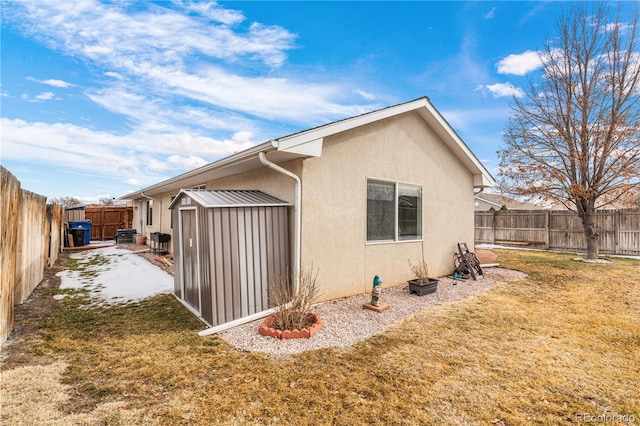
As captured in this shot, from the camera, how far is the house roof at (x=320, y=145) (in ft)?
15.4

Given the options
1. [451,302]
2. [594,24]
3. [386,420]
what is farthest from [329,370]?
[594,24]

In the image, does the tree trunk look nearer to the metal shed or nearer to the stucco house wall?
the stucco house wall

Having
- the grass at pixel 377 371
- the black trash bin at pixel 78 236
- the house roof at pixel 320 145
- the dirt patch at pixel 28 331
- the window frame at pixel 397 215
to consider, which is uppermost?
the house roof at pixel 320 145

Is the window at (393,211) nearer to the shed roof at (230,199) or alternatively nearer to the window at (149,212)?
the shed roof at (230,199)

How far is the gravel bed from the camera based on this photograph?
3.87 metres

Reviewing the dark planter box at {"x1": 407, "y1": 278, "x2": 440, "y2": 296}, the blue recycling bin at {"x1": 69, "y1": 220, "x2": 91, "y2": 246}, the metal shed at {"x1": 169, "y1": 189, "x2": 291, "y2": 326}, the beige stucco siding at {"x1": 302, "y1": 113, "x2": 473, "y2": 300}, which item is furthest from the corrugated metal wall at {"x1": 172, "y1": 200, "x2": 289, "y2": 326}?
the blue recycling bin at {"x1": 69, "y1": 220, "x2": 91, "y2": 246}

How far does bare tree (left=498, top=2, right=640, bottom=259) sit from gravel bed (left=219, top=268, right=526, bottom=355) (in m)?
7.63

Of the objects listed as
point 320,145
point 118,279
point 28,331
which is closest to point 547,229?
point 320,145

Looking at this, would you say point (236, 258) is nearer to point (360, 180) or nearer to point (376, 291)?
point (376, 291)

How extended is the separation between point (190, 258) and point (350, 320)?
2973 mm

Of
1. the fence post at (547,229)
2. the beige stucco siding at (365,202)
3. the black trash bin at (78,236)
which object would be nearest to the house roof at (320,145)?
the beige stucco siding at (365,202)

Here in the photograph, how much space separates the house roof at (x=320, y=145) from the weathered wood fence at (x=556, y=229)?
785 centimetres

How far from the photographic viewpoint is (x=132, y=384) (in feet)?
9.61

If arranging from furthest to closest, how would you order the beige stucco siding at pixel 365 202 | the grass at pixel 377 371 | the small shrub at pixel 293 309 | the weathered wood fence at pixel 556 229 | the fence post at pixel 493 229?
the fence post at pixel 493 229 < the weathered wood fence at pixel 556 229 < the beige stucco siding at pixel 365 202 < the small shrub at pixel 293 309 < the grass at pixel 377 371
